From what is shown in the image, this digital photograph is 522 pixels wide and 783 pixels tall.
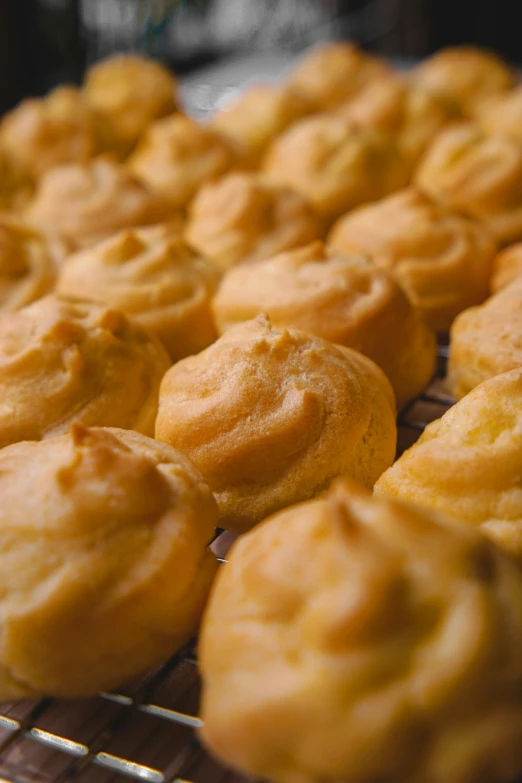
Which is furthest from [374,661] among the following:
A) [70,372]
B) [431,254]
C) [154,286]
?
[431,254]

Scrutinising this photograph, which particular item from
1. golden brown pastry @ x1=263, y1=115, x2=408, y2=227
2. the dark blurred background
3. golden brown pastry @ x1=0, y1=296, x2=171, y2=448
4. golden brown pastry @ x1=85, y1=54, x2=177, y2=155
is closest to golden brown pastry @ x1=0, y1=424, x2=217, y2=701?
golden brown pastry @ x1=0, y1=296, x2=171, y2=448

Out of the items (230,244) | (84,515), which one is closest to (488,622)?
(84,515)

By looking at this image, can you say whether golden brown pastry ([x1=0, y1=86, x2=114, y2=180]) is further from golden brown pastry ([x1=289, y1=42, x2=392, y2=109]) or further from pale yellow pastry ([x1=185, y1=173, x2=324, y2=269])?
golden brown pastry ([x1=289, y1=42, x2=392, y2=109])

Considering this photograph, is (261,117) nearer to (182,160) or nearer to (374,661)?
(182,160)

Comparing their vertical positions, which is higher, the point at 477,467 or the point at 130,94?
the point at 130,94

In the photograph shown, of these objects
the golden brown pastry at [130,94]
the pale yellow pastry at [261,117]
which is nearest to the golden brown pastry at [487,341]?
the pale yellow pastry at [261,117]
